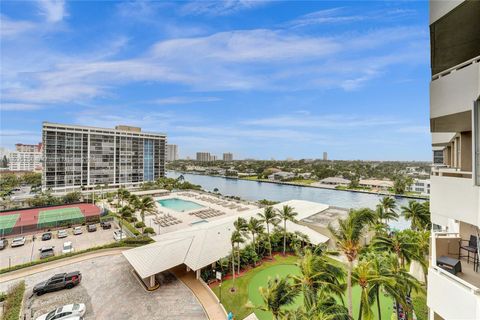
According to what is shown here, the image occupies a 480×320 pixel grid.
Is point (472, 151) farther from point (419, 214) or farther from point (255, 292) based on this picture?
point (419, 214)

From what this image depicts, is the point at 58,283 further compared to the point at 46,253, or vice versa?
the point at 46,253

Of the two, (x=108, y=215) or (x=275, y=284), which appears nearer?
(x=275, y=284)

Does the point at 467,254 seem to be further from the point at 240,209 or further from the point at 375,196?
the point at 375,196

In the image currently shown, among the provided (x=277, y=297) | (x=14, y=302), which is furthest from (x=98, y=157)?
(x=277, y=297)

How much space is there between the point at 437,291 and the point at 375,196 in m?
75.1

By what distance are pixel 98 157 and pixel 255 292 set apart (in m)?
62.5

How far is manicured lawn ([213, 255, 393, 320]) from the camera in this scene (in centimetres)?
1459

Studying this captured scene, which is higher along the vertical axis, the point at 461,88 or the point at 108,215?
the point at 461,88

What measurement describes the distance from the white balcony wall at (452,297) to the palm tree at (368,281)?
13.0ft

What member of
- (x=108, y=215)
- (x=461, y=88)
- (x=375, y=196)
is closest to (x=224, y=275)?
(x=461, y=88)

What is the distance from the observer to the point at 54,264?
19.9 meters

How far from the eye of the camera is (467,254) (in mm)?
7441

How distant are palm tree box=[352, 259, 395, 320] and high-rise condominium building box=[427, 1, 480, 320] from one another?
293cm

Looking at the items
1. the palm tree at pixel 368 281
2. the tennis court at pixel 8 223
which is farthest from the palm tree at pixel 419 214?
the tennis court at pixel 8 223
